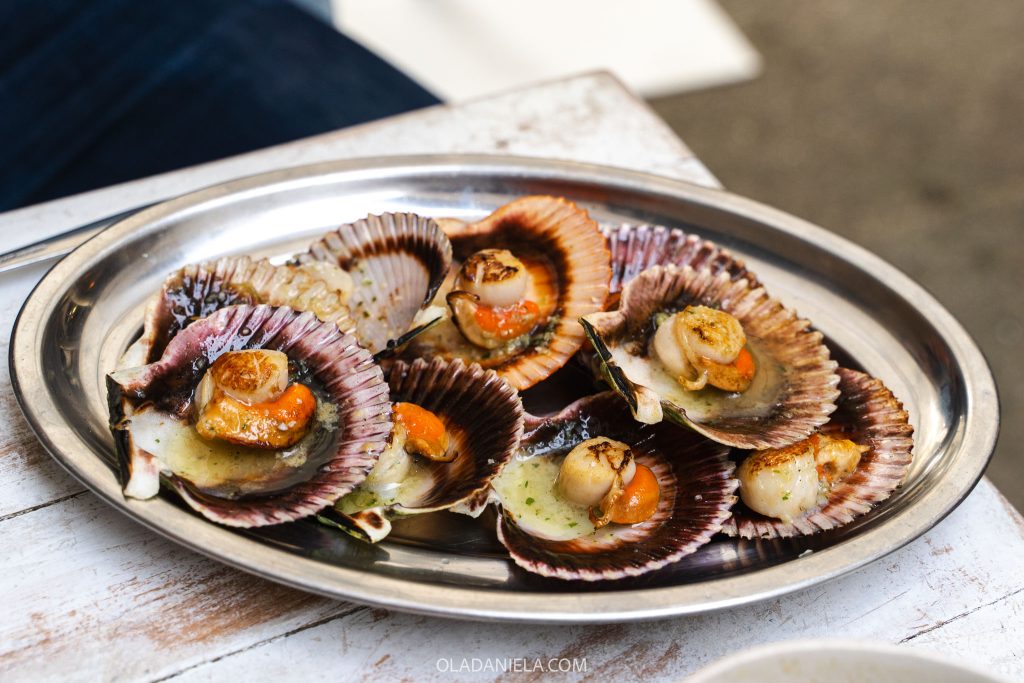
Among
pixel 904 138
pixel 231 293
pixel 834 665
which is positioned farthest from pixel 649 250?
pixel 904 138

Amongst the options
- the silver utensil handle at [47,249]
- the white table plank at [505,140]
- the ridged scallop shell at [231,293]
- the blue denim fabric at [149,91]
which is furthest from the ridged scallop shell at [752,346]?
the blue denim fabric at [149,91]

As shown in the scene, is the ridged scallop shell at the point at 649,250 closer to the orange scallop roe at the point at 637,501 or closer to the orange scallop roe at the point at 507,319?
the orange scallop roe at the point at 507,319

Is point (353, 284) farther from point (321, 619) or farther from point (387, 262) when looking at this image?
point (321, 619)

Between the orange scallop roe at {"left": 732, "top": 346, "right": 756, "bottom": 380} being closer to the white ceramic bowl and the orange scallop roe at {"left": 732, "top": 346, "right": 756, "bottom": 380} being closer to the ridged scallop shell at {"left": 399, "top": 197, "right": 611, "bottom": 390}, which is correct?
the ridged scallop shell at {"left": 399, "top": 197, "right": 611, "bottom": 390}

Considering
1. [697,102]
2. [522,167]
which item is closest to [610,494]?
[522,167]

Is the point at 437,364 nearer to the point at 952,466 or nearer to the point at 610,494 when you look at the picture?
the point at 610,494

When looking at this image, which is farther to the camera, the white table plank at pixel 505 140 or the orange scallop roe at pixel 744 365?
the white table plank at pixel 505 140
